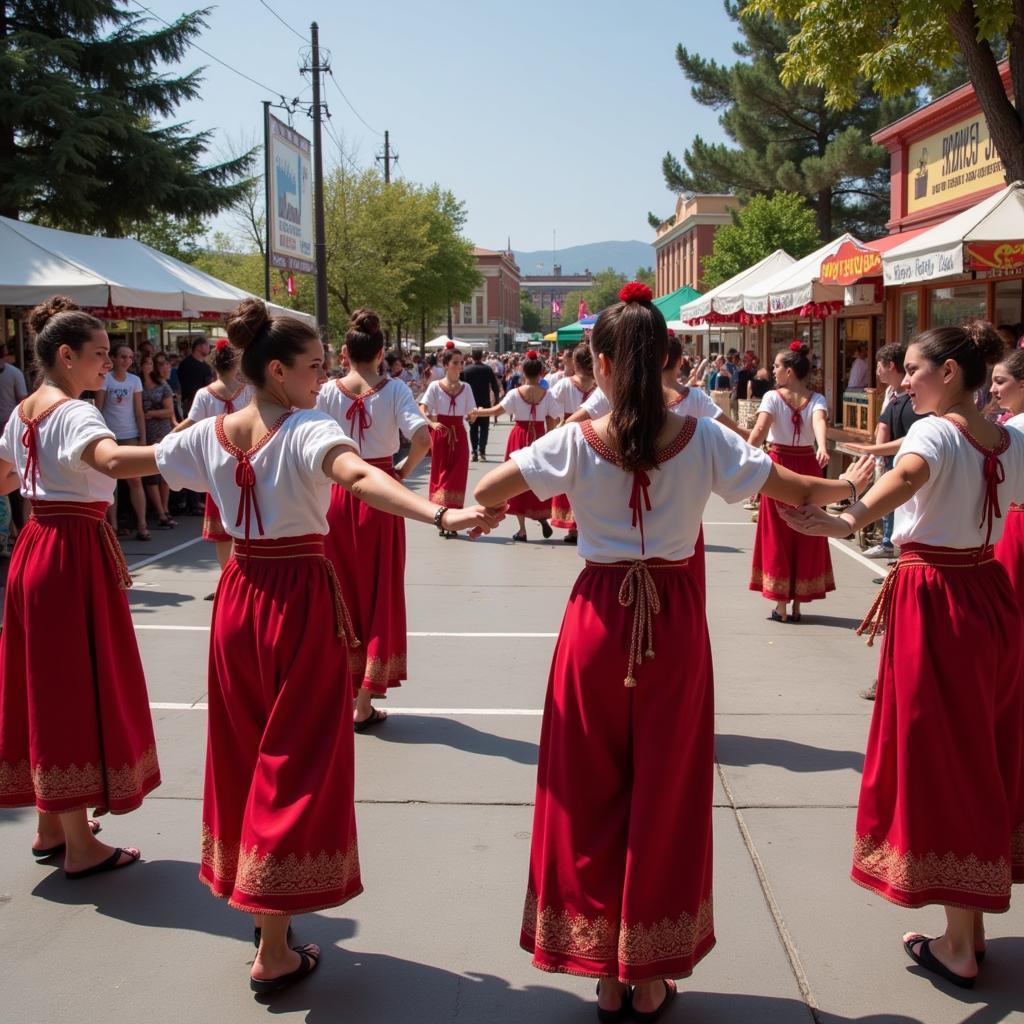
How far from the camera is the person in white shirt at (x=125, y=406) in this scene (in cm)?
1090

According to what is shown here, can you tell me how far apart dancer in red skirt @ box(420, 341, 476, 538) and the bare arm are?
850 cm

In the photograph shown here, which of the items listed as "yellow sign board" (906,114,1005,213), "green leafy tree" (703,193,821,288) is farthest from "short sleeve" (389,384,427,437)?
"green leafy tree" (703,193,821,288)

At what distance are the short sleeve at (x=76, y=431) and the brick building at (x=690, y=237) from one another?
60661 mm

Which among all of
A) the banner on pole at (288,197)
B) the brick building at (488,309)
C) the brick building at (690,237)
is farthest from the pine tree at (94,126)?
the brick building at (488,309)

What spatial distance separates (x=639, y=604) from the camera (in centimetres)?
294

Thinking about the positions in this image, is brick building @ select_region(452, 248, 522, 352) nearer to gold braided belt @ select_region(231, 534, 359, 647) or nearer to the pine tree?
the pine tree

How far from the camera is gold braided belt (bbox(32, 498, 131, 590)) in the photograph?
398 cm

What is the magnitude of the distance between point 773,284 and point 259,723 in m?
14.0

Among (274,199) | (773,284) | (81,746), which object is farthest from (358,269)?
(81,746)

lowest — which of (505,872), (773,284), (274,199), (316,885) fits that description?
(505,872)

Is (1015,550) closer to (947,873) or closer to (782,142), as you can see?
(947,873)

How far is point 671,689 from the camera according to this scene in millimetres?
2932

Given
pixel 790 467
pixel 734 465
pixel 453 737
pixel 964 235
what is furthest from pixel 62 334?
pixel 964 235

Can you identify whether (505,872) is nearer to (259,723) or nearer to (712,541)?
(259,723)
